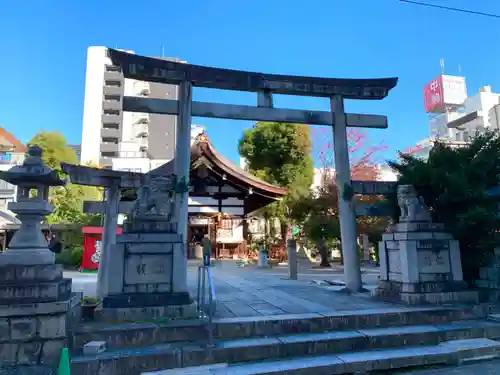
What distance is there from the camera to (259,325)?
15.0 ft

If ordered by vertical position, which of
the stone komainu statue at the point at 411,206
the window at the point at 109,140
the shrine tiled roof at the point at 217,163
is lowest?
the stone komainu statue at the point at 411,206

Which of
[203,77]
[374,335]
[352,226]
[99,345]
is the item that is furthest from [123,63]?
[374,335]

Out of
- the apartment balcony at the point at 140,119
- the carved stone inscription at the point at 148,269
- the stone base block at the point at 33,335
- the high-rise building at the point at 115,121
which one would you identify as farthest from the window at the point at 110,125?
the stone base block at the point at 33,335

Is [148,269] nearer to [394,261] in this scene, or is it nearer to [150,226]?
[150,226]

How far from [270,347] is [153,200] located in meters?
→ 2.74

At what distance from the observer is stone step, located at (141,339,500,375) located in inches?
146

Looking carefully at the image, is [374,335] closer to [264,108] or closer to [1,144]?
[264,108]

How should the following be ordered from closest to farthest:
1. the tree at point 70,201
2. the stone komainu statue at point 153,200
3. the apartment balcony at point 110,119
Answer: the stone komainu statue at point 153,200 → the tree at point 70,201 → the apartment balcony at point 110,119

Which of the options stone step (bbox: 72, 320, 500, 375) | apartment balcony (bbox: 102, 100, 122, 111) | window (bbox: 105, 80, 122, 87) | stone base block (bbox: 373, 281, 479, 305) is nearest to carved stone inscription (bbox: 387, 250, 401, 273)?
stone base block (bbox: 373, 281, 479, 305)

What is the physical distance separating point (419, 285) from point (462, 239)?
1555mm

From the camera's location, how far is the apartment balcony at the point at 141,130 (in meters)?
45.8

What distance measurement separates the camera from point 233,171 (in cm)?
1778

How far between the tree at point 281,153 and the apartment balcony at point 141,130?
26355 mm

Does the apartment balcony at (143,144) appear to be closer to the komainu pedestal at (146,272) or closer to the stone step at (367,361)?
the komainu pedestal at (146,272)
